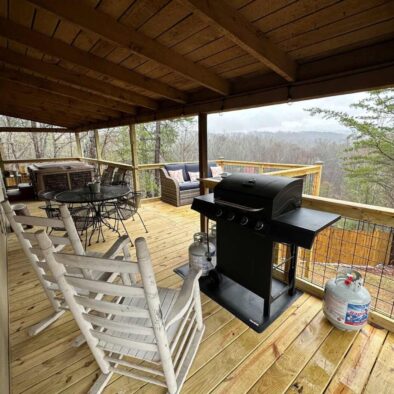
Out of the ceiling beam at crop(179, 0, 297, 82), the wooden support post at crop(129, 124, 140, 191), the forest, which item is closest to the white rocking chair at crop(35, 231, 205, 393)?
the ceiling beam at crop(179, 0, 297, 82)

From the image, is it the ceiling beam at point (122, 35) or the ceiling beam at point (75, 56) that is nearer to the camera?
the ceiling beam at point (122, 35)

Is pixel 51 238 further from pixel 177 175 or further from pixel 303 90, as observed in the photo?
pixel 177 175

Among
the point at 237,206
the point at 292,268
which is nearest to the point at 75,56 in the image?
the point at 237,206

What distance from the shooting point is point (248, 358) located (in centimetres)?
154

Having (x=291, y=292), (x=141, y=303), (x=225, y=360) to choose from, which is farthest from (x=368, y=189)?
(x=141, y=303)

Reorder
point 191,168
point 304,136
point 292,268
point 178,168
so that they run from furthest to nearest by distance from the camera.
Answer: point 304,136 < point 191,168 < point 178,168 < point 292,268

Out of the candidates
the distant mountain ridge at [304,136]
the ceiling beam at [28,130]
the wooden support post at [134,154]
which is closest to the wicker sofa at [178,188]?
the wooden support post at [134,154]

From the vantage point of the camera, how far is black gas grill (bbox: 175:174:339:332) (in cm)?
150

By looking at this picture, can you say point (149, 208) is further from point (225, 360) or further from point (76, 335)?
point (225, 360)

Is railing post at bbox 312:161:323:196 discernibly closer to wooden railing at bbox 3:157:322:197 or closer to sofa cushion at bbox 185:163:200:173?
wooden railing at bbox 3:157:322:197

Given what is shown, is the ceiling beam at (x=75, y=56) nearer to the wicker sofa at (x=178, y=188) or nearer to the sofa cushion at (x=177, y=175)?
the wicker sofa at (x=178, y=188)

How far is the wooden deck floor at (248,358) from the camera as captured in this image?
4.48 feet

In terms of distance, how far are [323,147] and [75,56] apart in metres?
6.14

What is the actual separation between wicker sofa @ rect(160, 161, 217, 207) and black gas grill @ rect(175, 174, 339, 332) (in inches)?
124
